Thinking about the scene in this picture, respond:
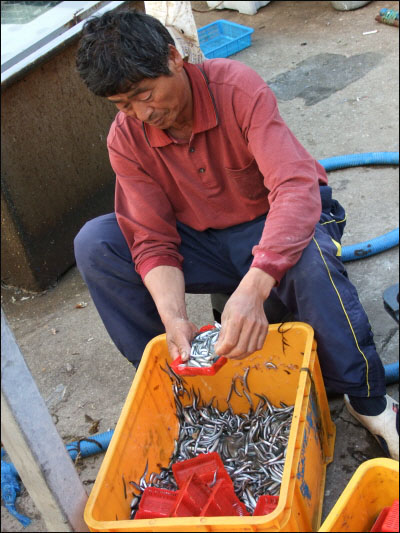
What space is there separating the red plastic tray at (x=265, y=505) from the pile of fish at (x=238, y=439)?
215mm

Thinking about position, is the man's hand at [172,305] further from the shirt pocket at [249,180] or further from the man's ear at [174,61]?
the man's ear at [174,61]

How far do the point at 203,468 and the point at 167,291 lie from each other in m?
0.66

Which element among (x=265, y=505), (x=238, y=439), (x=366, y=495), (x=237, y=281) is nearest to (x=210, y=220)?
(x=237, y=281)

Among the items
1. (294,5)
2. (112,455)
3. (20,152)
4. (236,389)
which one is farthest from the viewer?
(294,5)

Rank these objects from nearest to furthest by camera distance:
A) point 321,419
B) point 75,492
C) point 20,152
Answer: point 75,492 < point 321,419 < point 20,152

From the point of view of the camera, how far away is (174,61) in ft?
7.91

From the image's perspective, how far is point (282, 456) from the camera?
2.40 meters

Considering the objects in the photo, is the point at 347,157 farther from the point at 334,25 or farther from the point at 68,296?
the point at 334,25

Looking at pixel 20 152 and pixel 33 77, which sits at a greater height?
pixel 33 77

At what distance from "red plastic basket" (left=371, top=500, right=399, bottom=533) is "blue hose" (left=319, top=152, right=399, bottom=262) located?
1849 mm

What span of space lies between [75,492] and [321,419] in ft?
3.05

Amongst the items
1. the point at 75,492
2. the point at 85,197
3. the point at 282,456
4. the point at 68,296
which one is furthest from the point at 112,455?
the point at 85,197

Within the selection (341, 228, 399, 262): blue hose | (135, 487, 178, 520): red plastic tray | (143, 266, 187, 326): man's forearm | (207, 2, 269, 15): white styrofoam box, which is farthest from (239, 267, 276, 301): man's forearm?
(207, 2, 269, 15): white styrofoam box

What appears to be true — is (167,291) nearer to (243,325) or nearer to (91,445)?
(243,325)
